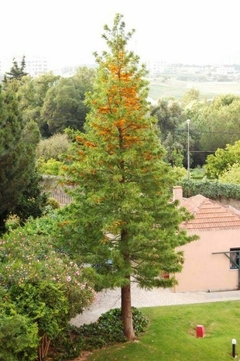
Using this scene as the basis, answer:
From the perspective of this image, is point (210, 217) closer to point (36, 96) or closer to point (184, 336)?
point (184, 336)

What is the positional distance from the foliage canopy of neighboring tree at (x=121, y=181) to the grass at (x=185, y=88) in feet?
348

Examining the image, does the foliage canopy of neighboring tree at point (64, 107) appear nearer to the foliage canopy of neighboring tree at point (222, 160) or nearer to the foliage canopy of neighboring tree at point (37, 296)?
the foliage canopy of neighboring tree at point (222, 160)

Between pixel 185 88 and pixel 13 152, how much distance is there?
116343mm

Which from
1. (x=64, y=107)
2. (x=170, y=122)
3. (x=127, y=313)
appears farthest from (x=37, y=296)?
(x=170, y=122)

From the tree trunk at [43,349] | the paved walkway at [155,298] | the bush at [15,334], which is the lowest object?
the paved walkway at [155,298]

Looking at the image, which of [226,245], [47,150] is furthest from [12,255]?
[47,150]

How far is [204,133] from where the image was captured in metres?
54.3

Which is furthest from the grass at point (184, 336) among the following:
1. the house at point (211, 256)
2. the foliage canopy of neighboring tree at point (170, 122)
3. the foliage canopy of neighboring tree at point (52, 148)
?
the foliage canopy of neighboring tree at point (170, 122)

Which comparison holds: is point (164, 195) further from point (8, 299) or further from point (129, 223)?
point (8, 299)

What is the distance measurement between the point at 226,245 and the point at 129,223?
8153 mm

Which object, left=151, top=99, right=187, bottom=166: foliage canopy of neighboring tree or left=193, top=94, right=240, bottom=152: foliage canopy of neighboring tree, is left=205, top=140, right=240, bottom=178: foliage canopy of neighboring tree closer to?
left=151, top=99, right=187, bottom=166: foliage canopy of neighboring tree

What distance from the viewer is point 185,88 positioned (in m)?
134

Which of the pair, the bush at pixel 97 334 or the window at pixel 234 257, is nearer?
the bush at pixel 97 334

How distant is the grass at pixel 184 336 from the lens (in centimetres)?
1519
